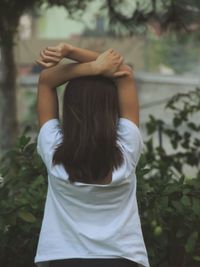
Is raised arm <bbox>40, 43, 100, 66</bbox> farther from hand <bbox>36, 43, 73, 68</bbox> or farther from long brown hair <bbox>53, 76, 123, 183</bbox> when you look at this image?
long brown hair <bbox>53, 76, 123, 183</bbox>

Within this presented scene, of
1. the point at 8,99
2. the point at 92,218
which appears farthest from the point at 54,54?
the point at 8,99

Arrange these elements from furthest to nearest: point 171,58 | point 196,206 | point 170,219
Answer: point 171,58 < point 170,219 < point 196,206

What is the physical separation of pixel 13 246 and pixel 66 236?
4.06 ft

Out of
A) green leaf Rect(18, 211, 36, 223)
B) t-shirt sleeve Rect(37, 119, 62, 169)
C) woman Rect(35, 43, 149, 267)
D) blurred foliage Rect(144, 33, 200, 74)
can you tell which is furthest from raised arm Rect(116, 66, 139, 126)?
blurred foliage Rect(144, 33, 200, 74)

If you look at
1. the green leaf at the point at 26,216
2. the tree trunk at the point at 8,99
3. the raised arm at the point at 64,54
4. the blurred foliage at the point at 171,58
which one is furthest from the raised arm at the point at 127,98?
the blurred foliage at the point at 171,58

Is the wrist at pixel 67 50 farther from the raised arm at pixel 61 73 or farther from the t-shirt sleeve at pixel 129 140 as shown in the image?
the t-shirt sleeve at pixel 129 140

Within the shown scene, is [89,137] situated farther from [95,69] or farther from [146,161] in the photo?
[146,161]

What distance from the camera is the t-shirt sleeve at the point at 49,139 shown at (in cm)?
230

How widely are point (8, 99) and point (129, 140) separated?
4120mm

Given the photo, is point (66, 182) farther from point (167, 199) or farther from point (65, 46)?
point (167, 199)

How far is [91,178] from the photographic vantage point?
2.25m

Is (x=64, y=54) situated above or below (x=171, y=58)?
above

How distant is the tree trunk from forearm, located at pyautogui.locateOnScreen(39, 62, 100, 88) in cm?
378

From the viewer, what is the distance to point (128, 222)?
227 cm
